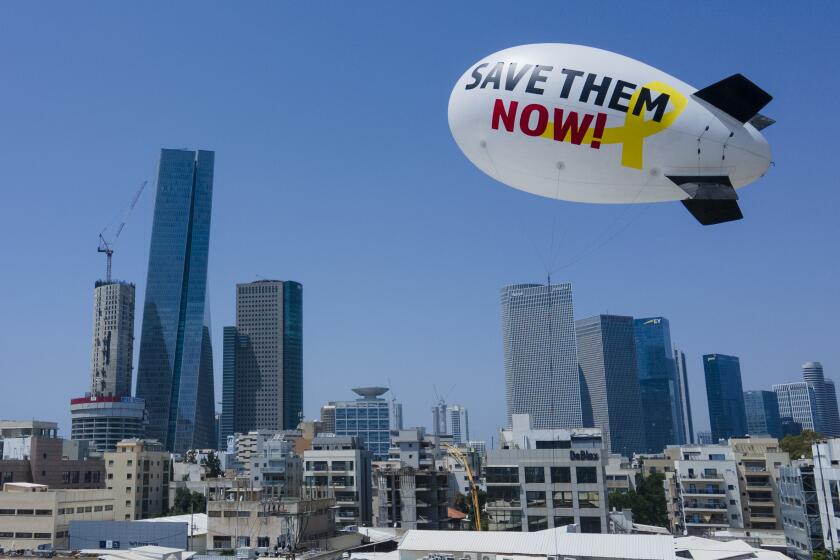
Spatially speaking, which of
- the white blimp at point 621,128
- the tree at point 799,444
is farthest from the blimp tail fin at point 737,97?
the tree at point 799,444

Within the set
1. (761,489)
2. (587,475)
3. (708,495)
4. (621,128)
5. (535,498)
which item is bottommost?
(708,495)

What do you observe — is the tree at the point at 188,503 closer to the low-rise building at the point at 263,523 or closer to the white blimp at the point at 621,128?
the low-rise building at the point at 263,523

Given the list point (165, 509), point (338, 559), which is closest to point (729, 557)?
point (338, 559)

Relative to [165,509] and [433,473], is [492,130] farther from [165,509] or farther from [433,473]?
[165,509]

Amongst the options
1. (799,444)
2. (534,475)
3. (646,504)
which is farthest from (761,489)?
(799,444)

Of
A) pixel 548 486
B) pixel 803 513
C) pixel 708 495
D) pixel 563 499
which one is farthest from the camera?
pixel 708 495

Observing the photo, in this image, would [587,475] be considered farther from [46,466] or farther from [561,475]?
[46,466]

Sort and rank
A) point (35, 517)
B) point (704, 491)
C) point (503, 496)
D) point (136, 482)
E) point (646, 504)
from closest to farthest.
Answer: point (503, 496), point (35, 517), point (704, 491), point (646, 504), point (136, 482)
